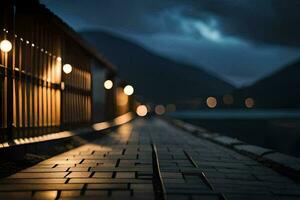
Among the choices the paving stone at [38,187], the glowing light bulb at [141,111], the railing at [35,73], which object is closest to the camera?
the paving stone at [38,187]

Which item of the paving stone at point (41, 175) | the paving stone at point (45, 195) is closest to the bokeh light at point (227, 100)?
the paving stone at point (41, 175)

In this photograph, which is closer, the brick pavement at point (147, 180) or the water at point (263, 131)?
the brick pavement at point (147, 180)

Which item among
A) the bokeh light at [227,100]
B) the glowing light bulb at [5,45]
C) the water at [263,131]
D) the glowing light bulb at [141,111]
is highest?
the bokeh light at [227,100]

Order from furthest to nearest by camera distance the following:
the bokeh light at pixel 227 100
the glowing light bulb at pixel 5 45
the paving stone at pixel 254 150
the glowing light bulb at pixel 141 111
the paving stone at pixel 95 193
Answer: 1. the bokeh light at pixel 227 100
2. the glowing light bulb at pixel 141 111
3. the paving stone at pixel 254 150
4. the glowing light bulb at pixel 5 45
5. the paving stone at pixel 95 193

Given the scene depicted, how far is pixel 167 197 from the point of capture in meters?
6.36

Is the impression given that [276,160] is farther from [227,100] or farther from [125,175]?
[227,100]

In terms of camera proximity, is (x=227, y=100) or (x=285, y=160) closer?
(x=285, y=160)

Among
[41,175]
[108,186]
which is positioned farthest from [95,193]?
[41,175]

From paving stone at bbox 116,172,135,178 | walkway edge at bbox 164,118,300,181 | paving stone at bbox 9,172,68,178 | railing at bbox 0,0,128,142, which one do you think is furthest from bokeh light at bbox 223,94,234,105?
paving stone at bbox 9,172,68,178

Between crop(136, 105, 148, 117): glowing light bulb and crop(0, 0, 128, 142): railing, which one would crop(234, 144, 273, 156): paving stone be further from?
crop(136, 105, 148, 117): glowing light bulb

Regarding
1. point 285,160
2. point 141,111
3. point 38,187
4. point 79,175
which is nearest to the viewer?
point 38,187

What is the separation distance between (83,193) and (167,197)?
1.30 metres

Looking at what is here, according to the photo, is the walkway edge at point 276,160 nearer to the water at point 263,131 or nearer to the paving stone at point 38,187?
the paving stone at point 38,187

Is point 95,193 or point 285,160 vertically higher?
point 285,160
